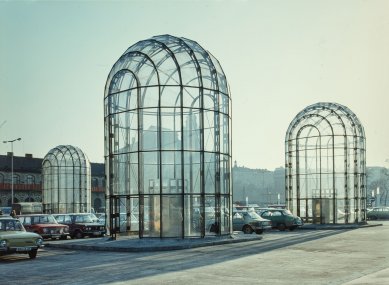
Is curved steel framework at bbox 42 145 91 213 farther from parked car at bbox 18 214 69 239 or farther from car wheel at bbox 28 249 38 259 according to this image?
car wheel at bbox 28 249 38 259

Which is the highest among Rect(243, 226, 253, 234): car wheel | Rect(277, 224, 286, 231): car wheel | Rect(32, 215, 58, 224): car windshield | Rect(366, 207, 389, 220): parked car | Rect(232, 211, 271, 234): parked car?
Rect(32, 215, 58, 224): car windshield

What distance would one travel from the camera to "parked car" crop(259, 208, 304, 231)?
38.0m

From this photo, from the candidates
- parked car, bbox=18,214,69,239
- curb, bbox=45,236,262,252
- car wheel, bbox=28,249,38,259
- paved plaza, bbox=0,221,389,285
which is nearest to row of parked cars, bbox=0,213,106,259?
parked car, bbox=18,214,69,239

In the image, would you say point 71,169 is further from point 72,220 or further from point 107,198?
point 107,198

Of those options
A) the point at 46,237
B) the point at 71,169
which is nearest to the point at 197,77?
the point at 46,237

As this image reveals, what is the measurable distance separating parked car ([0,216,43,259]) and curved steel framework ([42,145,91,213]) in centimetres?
3344

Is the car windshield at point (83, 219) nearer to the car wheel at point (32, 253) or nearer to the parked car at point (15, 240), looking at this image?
→ the parked car at point (15, 240)

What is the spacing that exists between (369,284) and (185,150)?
1469 centimetres

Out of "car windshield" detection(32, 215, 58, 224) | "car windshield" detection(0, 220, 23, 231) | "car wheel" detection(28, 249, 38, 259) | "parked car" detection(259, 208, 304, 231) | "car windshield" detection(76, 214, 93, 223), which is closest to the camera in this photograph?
"car wheel" detection(28, 249, 38, 259)

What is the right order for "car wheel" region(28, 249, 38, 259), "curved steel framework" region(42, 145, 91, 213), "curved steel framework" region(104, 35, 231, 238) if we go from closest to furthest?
"car wheel" region(28, 249, 38, 259) → "curved steel framework" region(104, 35, 231, 238) → "curved steel framework" region(42, 145, 91, 213)

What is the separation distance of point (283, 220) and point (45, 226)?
1589cm

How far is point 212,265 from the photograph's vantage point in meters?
17.3

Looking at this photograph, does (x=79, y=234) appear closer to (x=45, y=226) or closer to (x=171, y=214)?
(x=45, y=226)

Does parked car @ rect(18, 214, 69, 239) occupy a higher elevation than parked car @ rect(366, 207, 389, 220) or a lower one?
higher
